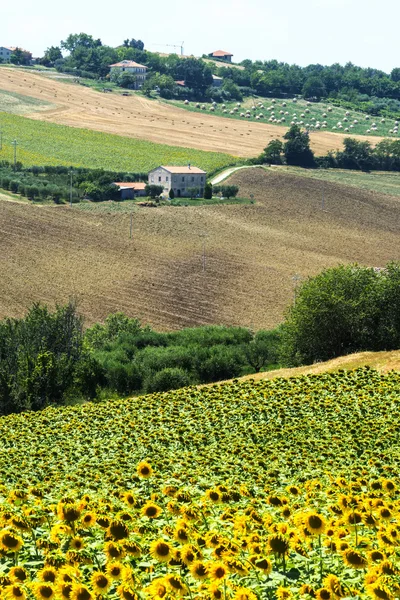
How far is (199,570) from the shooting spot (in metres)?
9.97

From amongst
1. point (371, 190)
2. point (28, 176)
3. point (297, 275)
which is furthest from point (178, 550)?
point (371, 190)

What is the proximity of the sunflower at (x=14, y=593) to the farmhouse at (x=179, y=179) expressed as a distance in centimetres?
10499

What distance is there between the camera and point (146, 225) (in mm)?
93250

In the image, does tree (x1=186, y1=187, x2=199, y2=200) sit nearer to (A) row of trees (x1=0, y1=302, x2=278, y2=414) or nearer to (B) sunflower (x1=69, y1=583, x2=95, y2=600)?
(A) row of trees (x1=0, y1=302, x2=278, y2=414)

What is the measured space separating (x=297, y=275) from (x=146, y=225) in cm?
1912

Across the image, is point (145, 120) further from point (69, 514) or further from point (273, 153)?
point (69, 514)

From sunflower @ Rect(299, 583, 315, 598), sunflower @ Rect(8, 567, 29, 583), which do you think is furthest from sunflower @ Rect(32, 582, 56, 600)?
sunflower @ Rect(299, 583, 315, 598)

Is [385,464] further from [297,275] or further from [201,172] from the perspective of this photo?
[201,172]

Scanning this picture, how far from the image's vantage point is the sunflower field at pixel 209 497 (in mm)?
10263

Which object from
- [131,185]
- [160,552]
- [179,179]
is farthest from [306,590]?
[179,179]

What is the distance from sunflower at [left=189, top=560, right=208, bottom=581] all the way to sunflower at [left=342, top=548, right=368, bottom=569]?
1.57 metres

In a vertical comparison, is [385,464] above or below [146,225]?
above

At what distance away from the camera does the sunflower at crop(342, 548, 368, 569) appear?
34.5ft

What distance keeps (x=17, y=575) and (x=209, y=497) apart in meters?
3.43
